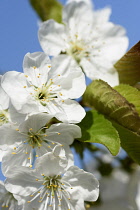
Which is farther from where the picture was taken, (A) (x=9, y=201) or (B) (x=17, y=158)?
(A) (x=9, y=201)

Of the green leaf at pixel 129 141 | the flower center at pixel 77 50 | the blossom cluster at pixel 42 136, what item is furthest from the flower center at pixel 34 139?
the flower center at pixel 77 50

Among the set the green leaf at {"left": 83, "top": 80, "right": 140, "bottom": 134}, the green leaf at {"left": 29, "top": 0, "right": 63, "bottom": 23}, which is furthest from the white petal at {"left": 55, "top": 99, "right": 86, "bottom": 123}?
the green leaf at {"left": 29, "top": 0, "right": 63, "bottom": 23}

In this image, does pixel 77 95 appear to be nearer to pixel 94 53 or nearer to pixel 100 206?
pixel 94 53

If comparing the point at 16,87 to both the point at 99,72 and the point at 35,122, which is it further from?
the point at 99,72

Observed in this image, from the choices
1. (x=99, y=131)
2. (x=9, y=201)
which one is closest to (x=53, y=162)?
(x=99, y=131)

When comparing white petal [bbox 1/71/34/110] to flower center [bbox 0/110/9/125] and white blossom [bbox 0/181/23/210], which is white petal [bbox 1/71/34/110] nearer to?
flower center [bbox 0/110/9/125]
